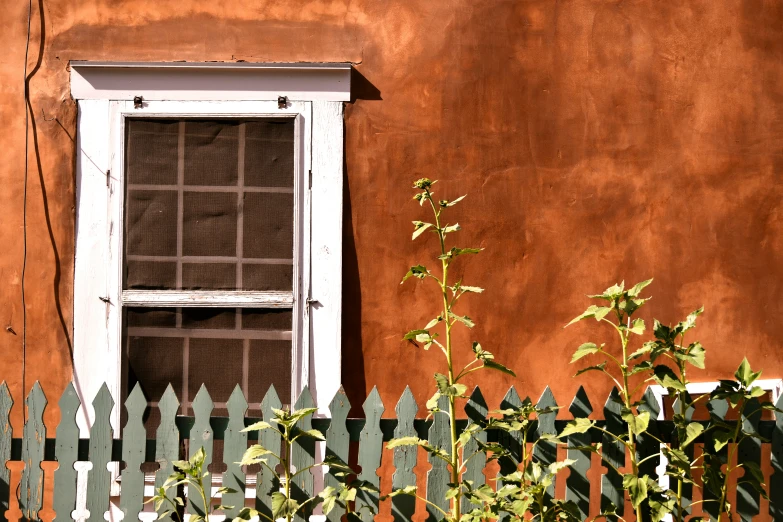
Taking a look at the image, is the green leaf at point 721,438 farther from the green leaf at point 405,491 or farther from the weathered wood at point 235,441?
the weathered wood at point 235,441

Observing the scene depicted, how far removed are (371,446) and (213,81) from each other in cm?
212

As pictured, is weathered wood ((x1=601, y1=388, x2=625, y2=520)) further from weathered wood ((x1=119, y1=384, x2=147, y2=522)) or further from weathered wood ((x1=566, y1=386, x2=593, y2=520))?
weathered wood ((x1=119, y1=384, x2=147, y2=522))

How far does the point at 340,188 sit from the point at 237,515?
1.74 metres

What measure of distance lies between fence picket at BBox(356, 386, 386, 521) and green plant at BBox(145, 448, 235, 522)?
1.81ft

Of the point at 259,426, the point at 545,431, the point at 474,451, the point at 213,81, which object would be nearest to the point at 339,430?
the point at 259,426

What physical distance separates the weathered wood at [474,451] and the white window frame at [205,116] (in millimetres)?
1046

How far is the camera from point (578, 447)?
3639 mm

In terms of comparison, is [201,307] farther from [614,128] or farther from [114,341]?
[614,128]

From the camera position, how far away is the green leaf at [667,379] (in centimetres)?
338

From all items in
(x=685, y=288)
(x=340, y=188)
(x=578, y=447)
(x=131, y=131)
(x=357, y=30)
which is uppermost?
(x=357, y=30)

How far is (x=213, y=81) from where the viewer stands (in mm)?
4684

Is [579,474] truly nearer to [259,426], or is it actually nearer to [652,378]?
[652,378]

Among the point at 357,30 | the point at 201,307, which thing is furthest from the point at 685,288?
the point at 201,307

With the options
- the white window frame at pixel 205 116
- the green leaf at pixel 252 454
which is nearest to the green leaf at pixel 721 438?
the green leaf at pixel 252 454
